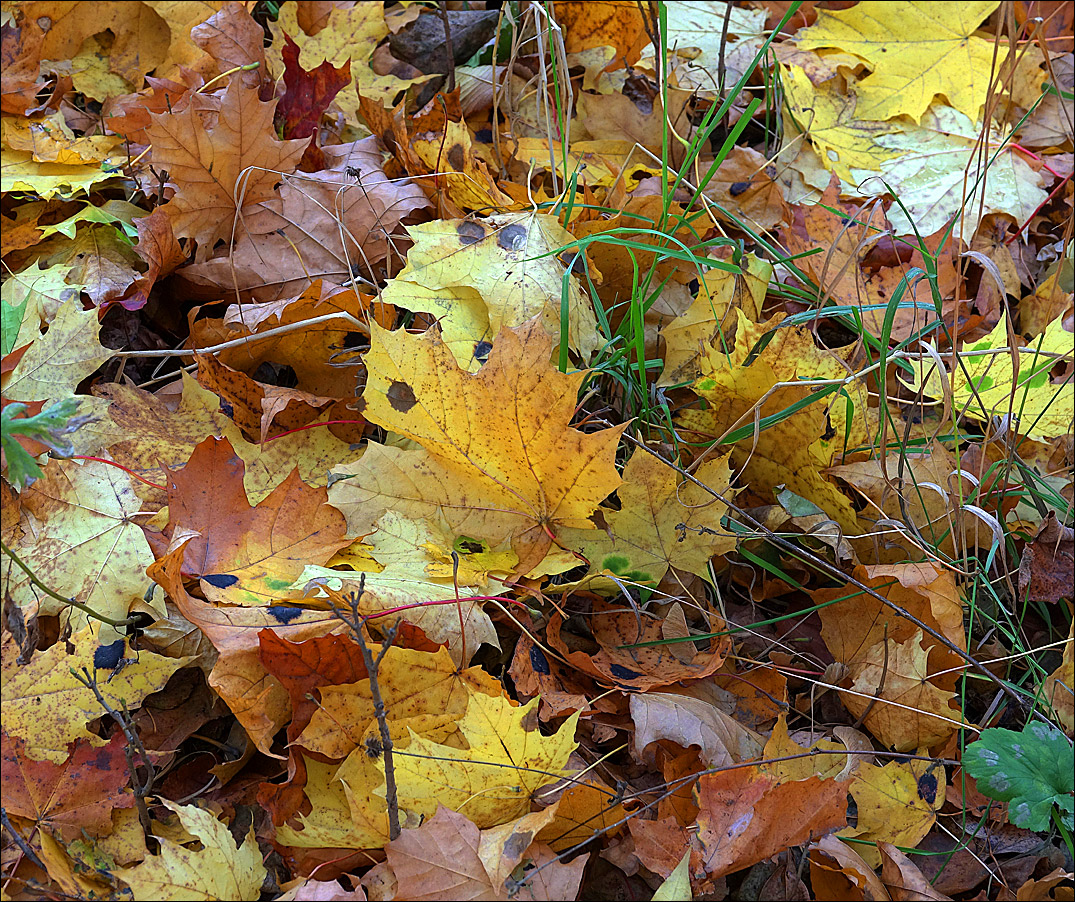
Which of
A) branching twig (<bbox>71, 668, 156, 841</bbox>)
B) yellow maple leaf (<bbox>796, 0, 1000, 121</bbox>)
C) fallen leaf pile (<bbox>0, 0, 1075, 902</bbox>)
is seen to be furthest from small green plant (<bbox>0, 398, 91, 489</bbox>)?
yellow maple leaf (<bbox>796, 0, 1000, 121</bbox>)

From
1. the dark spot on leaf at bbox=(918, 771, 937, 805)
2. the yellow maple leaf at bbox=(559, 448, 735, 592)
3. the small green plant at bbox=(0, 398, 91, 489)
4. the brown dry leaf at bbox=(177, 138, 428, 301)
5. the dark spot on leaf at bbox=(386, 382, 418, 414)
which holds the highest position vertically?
the small green plant at bbox=(0, 398, 91, 489)

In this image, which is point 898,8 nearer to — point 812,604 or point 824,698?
point 812,604

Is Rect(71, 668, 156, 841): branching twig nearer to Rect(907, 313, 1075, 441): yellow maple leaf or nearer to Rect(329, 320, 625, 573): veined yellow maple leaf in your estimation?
Rect(329, 320, 625, 573): veined yellow maple leaf

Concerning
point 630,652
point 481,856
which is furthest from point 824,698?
point 481,856

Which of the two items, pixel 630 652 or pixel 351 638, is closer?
pixel 351 638

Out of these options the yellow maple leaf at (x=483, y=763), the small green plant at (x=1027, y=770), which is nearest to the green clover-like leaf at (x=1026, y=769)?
the small green plant at (x=1027, y=770)

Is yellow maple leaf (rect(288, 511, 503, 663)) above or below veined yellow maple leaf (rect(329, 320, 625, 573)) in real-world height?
below

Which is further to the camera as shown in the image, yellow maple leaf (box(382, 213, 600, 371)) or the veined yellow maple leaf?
yellow maple leaf (box(382, 213, 600, 371))
